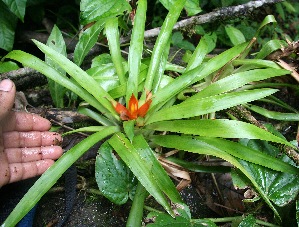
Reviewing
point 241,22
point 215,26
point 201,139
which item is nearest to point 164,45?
point 201,139

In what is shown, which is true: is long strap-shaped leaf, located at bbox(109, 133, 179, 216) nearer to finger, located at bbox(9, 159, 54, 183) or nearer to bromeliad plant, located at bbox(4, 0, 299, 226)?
bromeliad plant, located at bbox(4, 0, 299, 226)

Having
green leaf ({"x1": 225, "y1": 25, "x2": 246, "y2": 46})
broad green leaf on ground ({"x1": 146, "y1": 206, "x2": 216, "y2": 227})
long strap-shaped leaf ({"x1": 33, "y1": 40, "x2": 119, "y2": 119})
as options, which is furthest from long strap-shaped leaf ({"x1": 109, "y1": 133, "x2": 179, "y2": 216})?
green leaf ({"x1": 225, "y1": 25, "x2": 246, "y2": 46})

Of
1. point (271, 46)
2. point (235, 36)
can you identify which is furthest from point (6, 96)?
point (235, 36)

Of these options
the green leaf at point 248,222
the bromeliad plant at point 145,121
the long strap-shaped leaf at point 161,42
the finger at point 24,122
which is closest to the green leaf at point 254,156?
the bromeliad plant at point 145,121

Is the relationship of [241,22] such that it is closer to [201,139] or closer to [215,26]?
[215,26]

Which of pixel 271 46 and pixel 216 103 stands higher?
pixel 271 46

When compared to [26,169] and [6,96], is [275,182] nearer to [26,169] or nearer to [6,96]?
[26,169]
